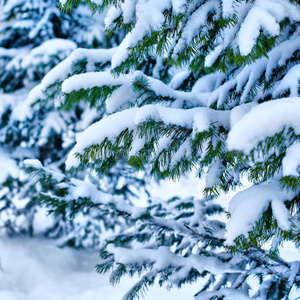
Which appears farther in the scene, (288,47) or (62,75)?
(62,75)

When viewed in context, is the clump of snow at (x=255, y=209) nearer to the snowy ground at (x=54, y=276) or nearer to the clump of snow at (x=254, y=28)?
the clump of snow at (x=254, y=28)

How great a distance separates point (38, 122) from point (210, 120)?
15.0ft

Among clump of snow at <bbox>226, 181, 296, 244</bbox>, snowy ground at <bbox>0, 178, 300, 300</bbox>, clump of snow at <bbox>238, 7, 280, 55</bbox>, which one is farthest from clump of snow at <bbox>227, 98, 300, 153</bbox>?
snowy ground at <bbox>0, 178, 300, 300</bbox>

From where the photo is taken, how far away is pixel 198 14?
4.13 ft

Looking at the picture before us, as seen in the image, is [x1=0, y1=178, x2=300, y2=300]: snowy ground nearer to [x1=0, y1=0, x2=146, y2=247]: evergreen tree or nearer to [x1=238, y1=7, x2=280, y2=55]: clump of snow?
[x1=0, y1=0, x2=146, y2=247]: evergreen tree

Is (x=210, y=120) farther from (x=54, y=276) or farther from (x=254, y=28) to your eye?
(x=54, y=276)

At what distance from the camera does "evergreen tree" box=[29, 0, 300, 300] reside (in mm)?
977

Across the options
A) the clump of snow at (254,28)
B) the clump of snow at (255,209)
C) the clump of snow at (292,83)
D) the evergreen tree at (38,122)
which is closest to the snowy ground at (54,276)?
the evergreen tree at (38,122)

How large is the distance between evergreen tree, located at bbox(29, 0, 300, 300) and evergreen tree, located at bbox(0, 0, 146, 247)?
326 centimetres

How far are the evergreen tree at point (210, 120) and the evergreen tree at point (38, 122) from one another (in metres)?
3.26

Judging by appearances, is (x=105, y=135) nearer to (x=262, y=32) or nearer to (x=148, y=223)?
(x=262, y=32)

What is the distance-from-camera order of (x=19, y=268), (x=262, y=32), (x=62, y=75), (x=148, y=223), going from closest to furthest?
(x=262, y=32), (x=62, y=75), (x=148, y=223), (x=19, y=268)

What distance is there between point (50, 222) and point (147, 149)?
5.04m

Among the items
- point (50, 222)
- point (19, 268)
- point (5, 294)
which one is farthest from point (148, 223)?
point (50, 222)
